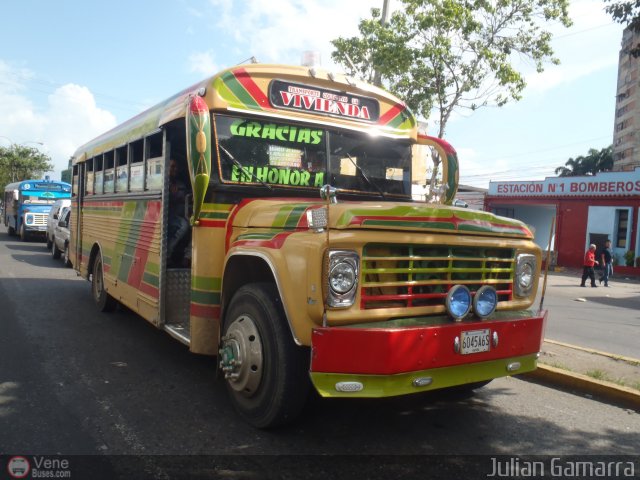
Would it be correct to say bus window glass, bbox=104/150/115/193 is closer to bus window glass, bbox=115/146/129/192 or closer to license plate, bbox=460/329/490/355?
bus window glass, bbox=115/146/129/192

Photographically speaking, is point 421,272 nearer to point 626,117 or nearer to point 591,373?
point 591,373

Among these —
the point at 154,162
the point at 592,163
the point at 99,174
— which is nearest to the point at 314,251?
the point at 154,162

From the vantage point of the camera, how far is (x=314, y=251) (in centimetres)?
323

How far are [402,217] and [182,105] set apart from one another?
2.31m

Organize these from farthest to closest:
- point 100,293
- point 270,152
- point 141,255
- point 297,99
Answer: point 100,293
point 141,255
point 297,99
point 270,152

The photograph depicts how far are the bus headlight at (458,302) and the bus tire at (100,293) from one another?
5.67 metres

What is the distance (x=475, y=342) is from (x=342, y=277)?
3.41 feet

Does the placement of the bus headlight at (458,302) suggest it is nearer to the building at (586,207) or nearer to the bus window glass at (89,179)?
the bus window glass at (89,179)

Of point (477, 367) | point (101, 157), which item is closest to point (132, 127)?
point (101, 157)

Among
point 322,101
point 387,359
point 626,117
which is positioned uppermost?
point 626,117

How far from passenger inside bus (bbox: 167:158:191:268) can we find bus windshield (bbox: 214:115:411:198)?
90 cm

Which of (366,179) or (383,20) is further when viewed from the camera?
(383,20)

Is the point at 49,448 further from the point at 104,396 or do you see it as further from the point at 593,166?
the point at 593,166

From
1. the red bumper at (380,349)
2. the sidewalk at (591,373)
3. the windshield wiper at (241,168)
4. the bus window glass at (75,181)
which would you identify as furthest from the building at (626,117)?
the red bumper at (380,349)
